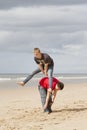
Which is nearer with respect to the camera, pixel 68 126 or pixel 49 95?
pixel 68 126

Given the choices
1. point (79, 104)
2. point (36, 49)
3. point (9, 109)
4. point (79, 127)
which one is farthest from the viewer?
point (79, 104)

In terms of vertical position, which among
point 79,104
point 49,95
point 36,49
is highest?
point 36,49

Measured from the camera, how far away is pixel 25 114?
38.2ft

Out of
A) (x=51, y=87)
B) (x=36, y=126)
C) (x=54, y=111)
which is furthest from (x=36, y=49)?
(x=36, y=126)

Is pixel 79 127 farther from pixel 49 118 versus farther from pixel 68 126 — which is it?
pixel 49 118

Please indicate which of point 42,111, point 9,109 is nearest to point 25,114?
point 42,111

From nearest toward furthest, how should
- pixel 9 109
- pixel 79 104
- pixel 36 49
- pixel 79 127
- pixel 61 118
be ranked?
pixel 79 127
pixel 61 118
pixel 36 49
pixel 9 109
pixel 79 104

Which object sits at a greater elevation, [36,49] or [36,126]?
[36,49]

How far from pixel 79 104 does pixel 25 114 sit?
2838mm

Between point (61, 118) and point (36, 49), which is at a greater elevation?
point (36, 49)

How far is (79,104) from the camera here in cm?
1398

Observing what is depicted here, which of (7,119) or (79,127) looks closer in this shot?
(79,127)

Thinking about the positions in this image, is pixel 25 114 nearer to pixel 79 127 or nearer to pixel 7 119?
pixel 7 119

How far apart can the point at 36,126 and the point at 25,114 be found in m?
2.16
